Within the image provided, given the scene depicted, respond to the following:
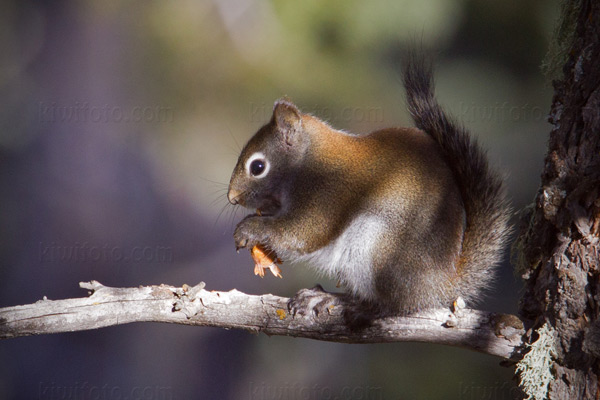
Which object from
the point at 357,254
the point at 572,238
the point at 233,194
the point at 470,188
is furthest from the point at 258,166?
the point at 572,238

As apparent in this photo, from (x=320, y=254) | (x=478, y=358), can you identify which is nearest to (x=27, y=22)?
(x=320, y=254)

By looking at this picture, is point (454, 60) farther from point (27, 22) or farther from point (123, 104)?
point (27, 22)

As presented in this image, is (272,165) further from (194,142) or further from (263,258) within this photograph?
(194,142)

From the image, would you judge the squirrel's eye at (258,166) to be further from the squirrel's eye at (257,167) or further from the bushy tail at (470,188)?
the bushy tail at (470,188)

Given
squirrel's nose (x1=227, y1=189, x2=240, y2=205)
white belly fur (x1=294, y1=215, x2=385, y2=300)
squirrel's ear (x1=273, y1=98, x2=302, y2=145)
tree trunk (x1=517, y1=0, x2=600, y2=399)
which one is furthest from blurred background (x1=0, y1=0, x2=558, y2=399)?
tree trunk (x1=517, y1=0, x2=600, y2=399)

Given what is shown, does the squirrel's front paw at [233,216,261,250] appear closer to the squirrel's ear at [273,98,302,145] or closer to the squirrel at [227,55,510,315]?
the squirrel at [227,55,510,315]

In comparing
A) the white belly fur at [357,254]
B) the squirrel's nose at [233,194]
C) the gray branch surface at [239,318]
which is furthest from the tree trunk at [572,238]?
the squirrel's nose at [233,194]

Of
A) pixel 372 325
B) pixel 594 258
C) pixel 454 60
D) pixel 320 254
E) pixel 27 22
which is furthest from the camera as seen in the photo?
pixel 454 60
